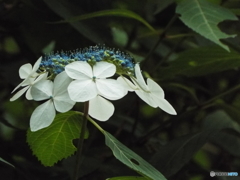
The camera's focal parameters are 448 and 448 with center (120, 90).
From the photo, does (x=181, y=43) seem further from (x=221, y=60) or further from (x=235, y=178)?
(x=235, y=178)

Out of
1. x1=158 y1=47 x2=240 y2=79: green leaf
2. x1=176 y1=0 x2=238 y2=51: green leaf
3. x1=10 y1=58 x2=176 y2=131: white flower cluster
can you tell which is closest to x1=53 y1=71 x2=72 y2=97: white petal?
x1=10 y1=58 x2=176 y2=131: white flower cluster

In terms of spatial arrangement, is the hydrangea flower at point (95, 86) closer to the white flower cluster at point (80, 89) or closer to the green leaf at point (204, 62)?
the white flower cluster at point (80, 89)

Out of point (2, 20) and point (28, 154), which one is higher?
point (2, 20)

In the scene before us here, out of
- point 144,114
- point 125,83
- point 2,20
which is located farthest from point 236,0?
point 125,83

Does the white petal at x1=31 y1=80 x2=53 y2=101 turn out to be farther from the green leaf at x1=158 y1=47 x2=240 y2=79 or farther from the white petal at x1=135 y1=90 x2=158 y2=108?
the green leaf at x1=158 y1=47 x2=240 y2=79

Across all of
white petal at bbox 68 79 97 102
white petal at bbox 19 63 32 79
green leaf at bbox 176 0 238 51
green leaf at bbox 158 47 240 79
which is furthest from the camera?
green leaf at bbox 158 47 240 79

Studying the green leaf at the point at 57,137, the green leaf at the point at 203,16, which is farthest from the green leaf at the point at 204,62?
the green leaf at the point at 57,137
